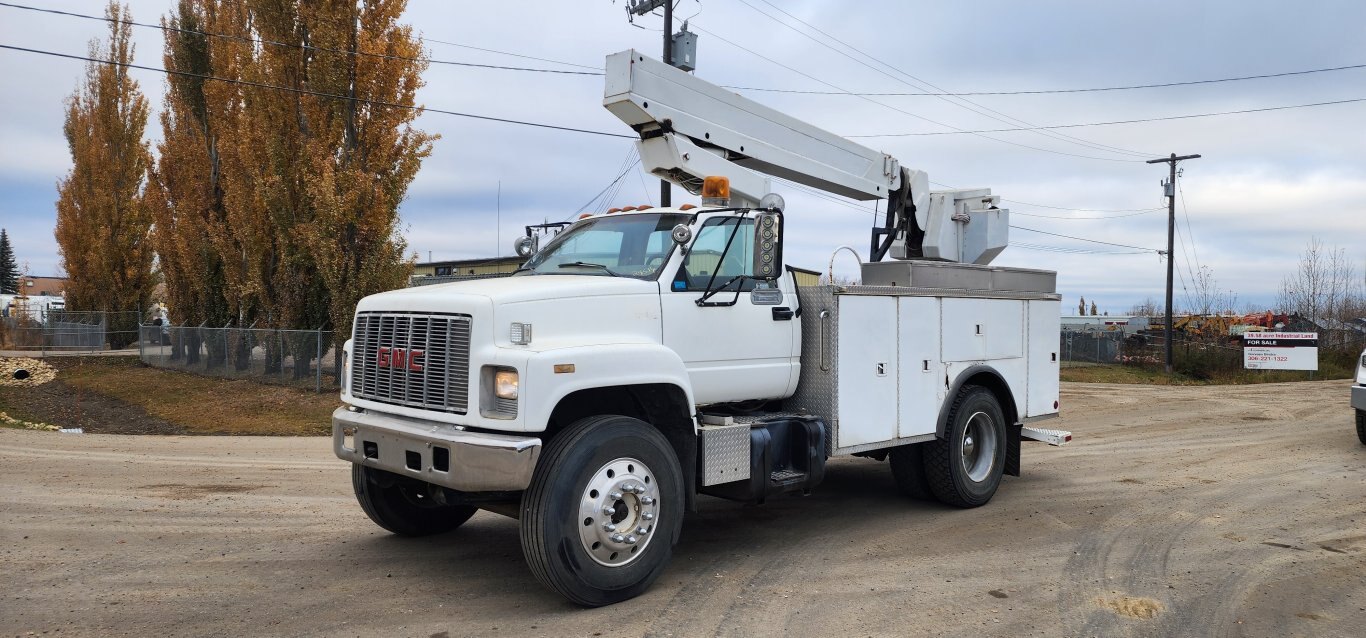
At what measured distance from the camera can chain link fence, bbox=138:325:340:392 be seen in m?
18.4

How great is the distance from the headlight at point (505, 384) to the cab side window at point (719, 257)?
4.47 feet

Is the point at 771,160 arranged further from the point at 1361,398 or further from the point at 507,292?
the point at 1361,398

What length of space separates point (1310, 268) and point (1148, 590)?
39303mm

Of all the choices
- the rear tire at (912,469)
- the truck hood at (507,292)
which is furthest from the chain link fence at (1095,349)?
the truck hood at (507,292)

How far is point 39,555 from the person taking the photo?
19.6ft

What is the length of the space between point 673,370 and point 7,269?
11125 cm

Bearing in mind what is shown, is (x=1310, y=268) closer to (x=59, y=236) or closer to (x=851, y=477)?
(x=851, y=477)

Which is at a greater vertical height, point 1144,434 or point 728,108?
point 728,108

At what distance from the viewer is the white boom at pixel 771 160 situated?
6871mm

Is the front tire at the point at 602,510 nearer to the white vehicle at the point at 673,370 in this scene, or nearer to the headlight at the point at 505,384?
the white vehicle at the point at 673,370

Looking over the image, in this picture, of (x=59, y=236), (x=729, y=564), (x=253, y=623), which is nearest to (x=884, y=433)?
(x=729, y=564)

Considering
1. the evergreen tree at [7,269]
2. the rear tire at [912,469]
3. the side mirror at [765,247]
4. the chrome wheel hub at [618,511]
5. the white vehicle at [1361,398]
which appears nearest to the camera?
the chrome wheel hub at [618,511]

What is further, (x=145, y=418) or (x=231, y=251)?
(x=231, y=251)

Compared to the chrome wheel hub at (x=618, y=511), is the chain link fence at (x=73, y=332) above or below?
above
